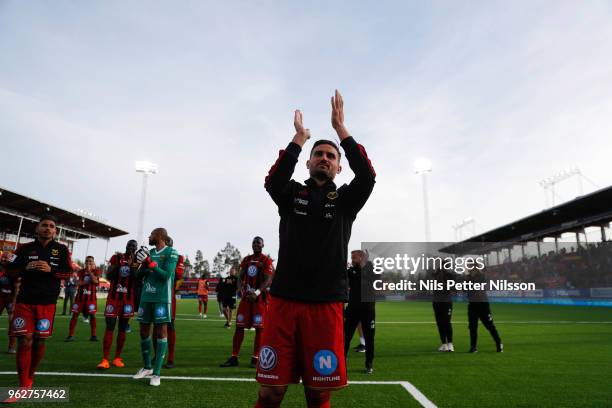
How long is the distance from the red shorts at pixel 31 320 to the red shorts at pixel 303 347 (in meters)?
4.02

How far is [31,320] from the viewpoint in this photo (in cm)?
526

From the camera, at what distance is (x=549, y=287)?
36.4m

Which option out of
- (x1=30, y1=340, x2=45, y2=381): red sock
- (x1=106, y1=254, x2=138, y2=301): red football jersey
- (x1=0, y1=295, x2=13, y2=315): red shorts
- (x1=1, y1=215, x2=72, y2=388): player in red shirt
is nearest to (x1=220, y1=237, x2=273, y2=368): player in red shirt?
(x1=106, y1=254, x2=138, y2=301): red football jersey

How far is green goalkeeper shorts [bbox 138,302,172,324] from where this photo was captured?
6.39m

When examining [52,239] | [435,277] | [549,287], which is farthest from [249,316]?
[549,287]

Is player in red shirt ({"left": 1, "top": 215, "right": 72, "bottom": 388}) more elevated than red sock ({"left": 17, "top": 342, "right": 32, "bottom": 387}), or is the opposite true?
player in red shirt ({"left": 1, "top": 215, "right": 72, "bottom": 388})

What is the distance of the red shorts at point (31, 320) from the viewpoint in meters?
5.18

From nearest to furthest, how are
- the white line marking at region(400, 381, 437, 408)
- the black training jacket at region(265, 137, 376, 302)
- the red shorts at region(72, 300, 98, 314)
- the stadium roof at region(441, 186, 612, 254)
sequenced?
the black training jacket at region(265, 137, 376, 302) → the white line marking at region(400, 381, 437, 408) → the red shorts at region(72, 300, 98, 314) → the stadium roof at region(441, 186, 612, 254)

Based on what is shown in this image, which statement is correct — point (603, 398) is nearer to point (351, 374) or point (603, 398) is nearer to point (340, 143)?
point (351, 374)

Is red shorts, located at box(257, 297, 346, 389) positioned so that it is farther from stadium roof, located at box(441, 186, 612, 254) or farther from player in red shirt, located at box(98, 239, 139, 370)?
→ stadium roof, located at box(441, 186, 612, 254)

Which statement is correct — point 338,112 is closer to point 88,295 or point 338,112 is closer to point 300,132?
point 300,132

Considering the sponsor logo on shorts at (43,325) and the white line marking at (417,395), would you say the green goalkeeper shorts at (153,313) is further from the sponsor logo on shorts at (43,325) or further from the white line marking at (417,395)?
the white line marking at (417,395)

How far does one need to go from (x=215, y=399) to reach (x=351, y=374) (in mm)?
2811

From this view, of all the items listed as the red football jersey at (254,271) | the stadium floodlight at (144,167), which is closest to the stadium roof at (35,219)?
the stadium floodlight at (144,167)
